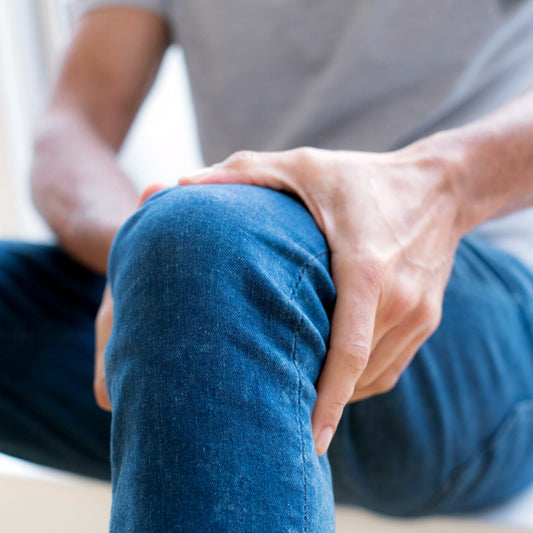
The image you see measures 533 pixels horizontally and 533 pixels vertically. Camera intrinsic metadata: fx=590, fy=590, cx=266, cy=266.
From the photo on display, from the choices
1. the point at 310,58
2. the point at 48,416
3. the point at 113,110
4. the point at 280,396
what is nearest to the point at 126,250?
the point at 280,396

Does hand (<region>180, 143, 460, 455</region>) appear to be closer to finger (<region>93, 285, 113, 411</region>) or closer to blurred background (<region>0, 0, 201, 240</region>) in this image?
finger (<region>93, 285, 113, 411</region>)

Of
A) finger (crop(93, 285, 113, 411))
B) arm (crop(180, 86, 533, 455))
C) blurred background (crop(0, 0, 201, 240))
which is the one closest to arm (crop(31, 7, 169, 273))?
finger (crop(93, 285, 113, 411))

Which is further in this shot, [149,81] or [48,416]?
[149,81]

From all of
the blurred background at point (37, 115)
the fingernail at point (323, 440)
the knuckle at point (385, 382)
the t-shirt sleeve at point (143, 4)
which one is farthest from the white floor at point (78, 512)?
the blurred background at point (37, 115)

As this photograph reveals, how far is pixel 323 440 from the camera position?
13.1 inches

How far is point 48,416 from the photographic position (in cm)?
63

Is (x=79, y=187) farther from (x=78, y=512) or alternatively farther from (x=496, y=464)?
(x=496, y=464)

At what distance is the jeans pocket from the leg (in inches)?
10.2

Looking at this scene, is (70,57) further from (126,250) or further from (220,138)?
(126,250)

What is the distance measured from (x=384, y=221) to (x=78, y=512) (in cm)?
68

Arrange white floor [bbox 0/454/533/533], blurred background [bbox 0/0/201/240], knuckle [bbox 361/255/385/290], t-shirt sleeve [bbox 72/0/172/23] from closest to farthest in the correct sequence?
1. knuckle [bbox 361/255/385/290]
2. white floor [bbox 0/454/533/533]
3. t-shirt sleeve [bbox 72/0/172/23]
4. blurred background [bbox 0/0/201/240]

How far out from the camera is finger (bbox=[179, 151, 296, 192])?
0.41m

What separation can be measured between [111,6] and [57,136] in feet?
0.68

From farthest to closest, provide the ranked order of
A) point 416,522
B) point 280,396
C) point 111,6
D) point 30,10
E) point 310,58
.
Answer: point 30,10, point 111,6, point 310,58, point 416,522, point 280,396
